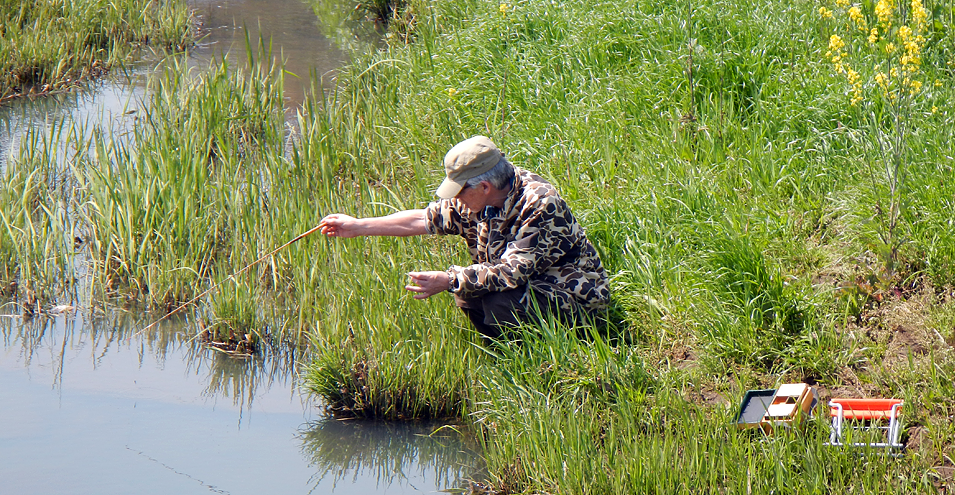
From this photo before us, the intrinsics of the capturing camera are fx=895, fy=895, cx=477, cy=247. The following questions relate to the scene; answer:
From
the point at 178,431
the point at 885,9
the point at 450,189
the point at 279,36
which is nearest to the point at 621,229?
the point at 450,189

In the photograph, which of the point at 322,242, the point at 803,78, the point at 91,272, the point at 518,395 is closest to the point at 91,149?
the point at 91,272

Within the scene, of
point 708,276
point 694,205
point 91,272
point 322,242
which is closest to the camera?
point 708,276

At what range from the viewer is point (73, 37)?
967 cm

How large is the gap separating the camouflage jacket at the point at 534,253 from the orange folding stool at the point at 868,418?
1.23m

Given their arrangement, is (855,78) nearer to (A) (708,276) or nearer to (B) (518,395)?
(A) (708,276)

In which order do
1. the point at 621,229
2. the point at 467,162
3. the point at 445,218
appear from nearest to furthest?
the point at 467,162 < the point at 445,218 < the point at 621,229

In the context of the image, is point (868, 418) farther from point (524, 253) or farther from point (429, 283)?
point (429, 283)

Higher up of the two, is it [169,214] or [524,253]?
[169,214]

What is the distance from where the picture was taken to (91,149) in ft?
23.5

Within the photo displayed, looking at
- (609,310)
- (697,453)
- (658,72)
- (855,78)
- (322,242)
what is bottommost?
(697,453)

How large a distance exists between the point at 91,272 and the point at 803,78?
462 centimetres

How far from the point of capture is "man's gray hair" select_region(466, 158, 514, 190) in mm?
3994

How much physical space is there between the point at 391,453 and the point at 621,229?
1761 mm

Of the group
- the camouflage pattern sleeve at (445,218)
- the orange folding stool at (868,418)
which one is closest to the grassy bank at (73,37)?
the camouflage pattern sleeve at (445,218)
